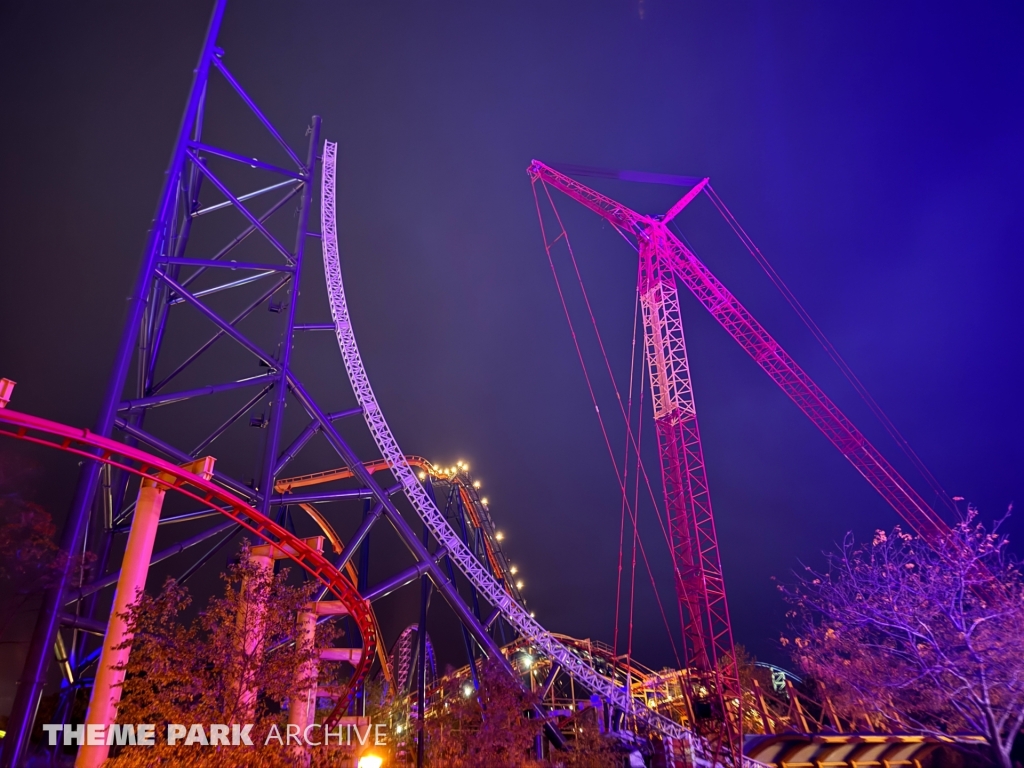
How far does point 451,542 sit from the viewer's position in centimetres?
2106

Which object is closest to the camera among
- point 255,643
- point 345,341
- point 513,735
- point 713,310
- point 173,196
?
point 255,643

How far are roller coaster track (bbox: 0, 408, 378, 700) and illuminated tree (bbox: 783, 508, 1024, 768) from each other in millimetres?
13402

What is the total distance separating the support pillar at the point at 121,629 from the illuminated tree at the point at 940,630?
16.3m

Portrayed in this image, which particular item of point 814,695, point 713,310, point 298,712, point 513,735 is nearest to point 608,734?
point 513,735

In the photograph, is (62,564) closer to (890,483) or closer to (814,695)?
(814,695)

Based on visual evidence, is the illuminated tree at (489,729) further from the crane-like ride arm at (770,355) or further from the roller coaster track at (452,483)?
the crane-like ride arm at (770,355)

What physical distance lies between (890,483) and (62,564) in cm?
3809

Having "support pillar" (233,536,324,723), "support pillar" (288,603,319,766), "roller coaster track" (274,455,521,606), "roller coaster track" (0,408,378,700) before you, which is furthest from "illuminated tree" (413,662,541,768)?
"roller coaster track" (274,455,521,606)

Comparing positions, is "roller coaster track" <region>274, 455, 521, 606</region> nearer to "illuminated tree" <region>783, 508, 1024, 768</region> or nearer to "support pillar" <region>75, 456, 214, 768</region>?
"illuminated tree" <region>783, 508, 1024, 768</region>

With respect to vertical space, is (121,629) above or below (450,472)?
below

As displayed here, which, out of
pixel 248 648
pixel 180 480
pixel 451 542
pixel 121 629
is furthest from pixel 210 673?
pixel 451 542

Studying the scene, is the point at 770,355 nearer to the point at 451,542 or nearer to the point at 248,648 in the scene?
the point at 451,542

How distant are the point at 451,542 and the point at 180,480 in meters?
11.9

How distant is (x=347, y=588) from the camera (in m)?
13.5
